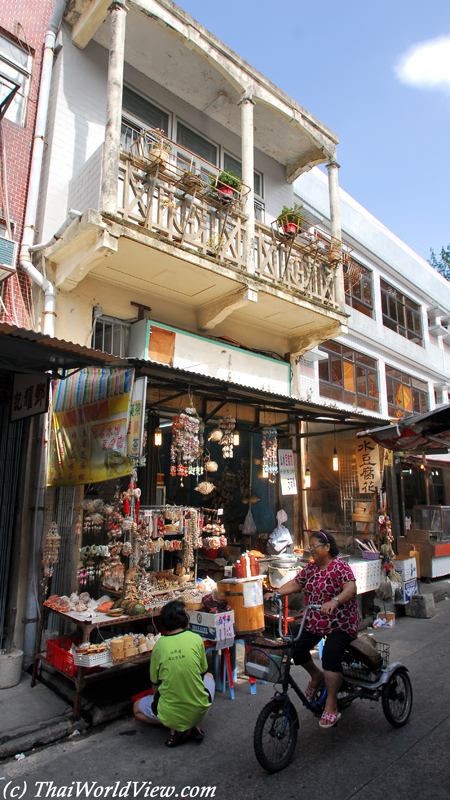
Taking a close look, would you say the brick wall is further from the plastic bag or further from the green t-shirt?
the plastic bag

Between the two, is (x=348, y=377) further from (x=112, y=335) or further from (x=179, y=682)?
(x=179, y=682)

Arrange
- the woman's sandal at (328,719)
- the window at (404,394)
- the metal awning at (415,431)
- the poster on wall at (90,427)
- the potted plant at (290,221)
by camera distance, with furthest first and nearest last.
Result: the window at (404,394) < the potted plant at (290,221) < the metal awning at (415,431) < the poster on wall at (90,427) < the woman's sandal at (328,719)

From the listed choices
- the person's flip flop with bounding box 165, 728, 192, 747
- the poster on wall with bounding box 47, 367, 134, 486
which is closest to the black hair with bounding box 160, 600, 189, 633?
the person's flip flop with bounding box 165, 728, 192, 747

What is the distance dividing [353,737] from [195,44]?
36.3 ft

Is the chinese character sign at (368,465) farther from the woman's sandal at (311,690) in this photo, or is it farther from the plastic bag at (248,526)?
the woman's sandal at (311,690)

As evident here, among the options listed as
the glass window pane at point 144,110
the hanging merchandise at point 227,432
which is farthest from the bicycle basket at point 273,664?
the glass window pane at point 144,110

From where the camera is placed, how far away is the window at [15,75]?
7.82 metres

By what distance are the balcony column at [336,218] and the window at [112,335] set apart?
205 inches

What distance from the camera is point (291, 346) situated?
11.8 m

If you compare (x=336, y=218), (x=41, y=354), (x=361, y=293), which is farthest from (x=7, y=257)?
(x=361, y=293)

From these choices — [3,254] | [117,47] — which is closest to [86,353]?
[3,254]

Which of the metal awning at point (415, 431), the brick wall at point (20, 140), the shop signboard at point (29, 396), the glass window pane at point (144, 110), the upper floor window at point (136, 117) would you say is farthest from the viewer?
the glass window pane at point (144, 110)

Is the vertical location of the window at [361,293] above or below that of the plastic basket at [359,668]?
above

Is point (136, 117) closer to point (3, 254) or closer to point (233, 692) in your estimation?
point (3, 254)
